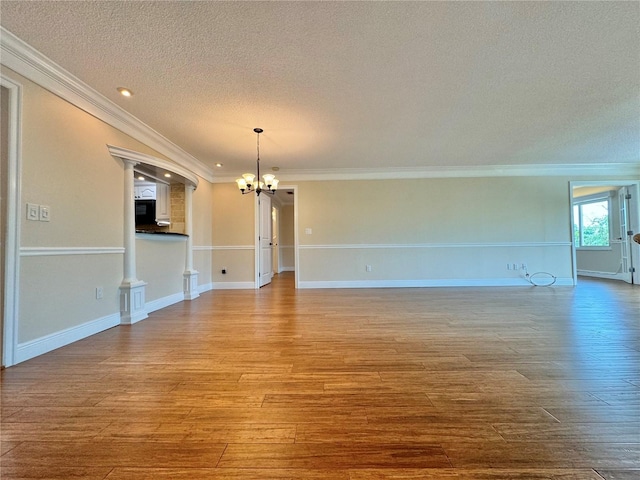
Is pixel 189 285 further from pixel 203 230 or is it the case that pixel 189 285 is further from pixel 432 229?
pixel 432 229

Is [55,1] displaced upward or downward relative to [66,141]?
upward

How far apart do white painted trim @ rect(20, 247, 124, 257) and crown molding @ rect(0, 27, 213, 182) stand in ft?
4.32

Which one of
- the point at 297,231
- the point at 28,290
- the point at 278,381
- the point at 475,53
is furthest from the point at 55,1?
the point at 297,231

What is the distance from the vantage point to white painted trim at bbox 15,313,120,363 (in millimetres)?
1972

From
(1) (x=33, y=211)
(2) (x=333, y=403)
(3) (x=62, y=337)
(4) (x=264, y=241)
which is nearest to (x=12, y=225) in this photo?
(1) (x=33, y=211)

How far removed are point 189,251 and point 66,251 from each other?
203 centimetres

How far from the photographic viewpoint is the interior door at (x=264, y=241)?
18.1 feet

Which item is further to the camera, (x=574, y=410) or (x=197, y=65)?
(x=197, y=65)

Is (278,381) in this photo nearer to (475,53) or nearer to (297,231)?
(475,53)

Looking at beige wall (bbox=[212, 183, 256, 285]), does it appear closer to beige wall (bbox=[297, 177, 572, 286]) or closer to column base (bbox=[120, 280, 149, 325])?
beige wall (bbox=[297, 177, 572, 286])

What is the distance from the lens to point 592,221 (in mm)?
6434

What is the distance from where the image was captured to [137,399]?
4.78 feet

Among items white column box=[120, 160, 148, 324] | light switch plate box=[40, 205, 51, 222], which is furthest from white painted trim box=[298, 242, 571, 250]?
light switch plate box=[40, 205, 51, 222]

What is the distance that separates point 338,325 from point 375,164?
11.0ft
